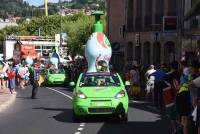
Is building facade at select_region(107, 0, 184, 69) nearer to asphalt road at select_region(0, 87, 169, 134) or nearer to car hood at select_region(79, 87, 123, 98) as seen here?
asphalt road at select_region(0, 87, 169, 134)

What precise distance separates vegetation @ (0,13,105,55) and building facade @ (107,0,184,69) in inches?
492

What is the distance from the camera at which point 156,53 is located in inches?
1969

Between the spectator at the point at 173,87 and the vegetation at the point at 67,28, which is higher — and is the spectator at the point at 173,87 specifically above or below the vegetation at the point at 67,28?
above

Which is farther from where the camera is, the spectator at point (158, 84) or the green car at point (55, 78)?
the green car at point (55, 78)

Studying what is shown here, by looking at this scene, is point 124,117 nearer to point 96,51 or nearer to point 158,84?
point 158,84

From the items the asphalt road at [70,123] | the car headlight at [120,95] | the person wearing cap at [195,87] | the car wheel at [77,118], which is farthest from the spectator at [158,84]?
the person wearing cap at [195,87]

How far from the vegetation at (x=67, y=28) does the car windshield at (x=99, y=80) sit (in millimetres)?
55257

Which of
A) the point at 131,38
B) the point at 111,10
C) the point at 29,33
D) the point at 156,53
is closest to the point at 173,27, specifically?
the point at 156,53

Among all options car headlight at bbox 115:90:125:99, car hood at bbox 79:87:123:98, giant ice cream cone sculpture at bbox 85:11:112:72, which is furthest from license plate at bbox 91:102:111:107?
giant ice cream cone sculpture at bbox 85:11:112:72

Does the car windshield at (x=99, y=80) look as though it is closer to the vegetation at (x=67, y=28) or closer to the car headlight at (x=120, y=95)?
the car headlight at (x=120, y=95)

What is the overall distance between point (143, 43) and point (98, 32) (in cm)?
2312

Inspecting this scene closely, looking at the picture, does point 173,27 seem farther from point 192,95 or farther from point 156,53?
point 192,95

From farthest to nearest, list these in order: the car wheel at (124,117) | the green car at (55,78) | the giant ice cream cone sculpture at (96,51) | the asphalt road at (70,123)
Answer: the green car at (55,78) → the giant ice cream cone sculpture at (96,51) → the car wheel at (124,117) → the asphalt road at (70,123)

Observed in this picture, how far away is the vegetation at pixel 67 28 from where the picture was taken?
3199 inches
